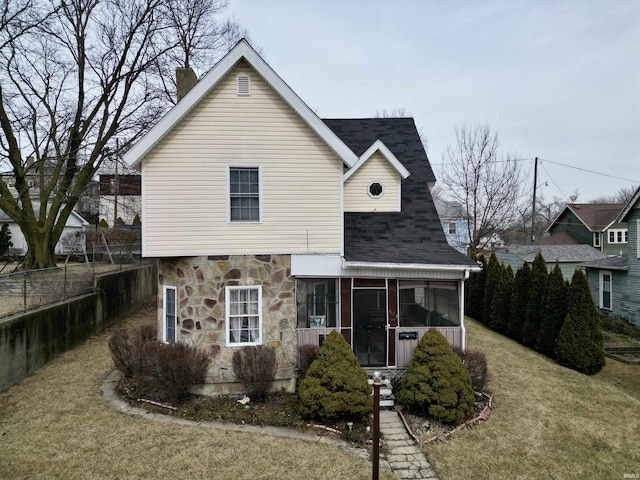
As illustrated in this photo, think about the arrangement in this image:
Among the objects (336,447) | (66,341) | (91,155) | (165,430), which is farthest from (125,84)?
(336,447)

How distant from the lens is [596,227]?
110 feet

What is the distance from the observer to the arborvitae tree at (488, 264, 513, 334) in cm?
→ 1683

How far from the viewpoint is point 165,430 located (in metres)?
7.33

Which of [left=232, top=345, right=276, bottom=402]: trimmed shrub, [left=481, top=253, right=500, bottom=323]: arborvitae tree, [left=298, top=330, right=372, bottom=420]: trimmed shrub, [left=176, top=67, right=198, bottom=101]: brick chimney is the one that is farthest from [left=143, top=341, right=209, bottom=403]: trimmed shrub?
[left=481, top=253, right=500, bottom=323]: arborvitae tree

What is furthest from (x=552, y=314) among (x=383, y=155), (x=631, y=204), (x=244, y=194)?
(x=244, y=194)

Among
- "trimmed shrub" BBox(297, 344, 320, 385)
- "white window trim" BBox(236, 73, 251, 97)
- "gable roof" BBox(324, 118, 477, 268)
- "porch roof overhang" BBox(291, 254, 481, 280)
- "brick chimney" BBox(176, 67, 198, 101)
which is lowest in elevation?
"trimmed shrub" BBox(297, 344, 320, 385)

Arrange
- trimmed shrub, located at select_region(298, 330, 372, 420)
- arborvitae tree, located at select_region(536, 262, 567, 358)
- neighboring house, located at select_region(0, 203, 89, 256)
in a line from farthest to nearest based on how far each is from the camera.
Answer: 1. neighboring house, located at select_region(0, 203, 89, 256)
2. arborvitae tree, located at select_region(536, 262, 567, 358)
3. trimmed shrub, located at select_region(298, 330, 372, 420)

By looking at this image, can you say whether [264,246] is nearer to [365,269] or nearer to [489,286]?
[365,269]

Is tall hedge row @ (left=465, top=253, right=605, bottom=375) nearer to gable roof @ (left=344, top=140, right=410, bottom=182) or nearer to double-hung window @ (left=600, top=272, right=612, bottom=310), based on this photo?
gable roof @ (left=344, top=140, right=410, bottom=182)

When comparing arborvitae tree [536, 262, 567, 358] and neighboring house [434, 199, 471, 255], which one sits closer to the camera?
arborvitae tree [536, 262, 567, 358]

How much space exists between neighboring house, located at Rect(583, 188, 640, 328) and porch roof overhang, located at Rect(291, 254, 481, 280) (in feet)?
50.5

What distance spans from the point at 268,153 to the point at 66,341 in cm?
833

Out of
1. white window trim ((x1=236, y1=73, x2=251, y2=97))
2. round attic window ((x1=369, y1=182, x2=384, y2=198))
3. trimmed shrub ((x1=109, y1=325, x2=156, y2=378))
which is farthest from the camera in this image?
round attic window ((x1=369, y1=182, x2=384, y2=198))

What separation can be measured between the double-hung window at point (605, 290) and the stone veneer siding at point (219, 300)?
20339mm
